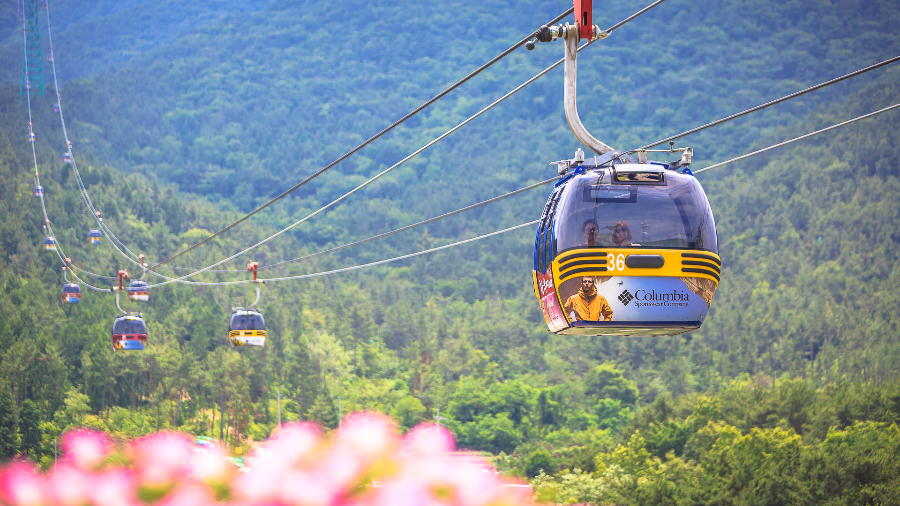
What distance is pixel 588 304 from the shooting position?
36.0ft

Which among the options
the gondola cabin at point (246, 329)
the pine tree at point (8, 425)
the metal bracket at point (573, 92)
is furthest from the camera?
the pine tree at point (8, 425)

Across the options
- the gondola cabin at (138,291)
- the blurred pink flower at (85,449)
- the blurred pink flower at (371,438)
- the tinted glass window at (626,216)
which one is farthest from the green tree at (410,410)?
the blurred pink flower at (371,438)

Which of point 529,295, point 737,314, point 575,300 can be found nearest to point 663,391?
point 737,314

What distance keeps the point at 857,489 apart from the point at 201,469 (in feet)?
221

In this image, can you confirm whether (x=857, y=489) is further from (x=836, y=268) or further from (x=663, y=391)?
(x=836, y=268)

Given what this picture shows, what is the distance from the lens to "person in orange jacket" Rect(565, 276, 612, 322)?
1090 cm

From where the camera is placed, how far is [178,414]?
122m

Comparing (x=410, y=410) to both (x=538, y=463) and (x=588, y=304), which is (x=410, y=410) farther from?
(x=588, y=304)

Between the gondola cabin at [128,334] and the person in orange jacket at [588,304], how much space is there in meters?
29.9

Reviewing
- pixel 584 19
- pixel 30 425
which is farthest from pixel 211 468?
pixel 30 425

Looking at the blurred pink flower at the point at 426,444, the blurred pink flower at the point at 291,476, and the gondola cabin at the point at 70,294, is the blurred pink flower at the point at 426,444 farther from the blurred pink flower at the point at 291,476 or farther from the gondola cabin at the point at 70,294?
the gondola cabin at the point at 70,294

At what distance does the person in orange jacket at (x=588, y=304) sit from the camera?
10898 millimetres

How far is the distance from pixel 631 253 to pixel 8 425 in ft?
352

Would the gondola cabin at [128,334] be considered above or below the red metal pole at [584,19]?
above
